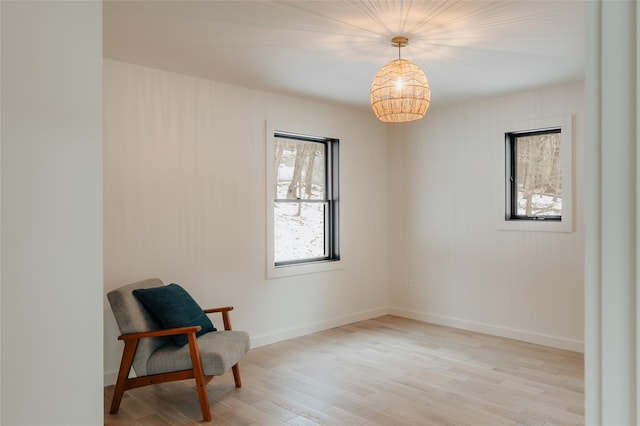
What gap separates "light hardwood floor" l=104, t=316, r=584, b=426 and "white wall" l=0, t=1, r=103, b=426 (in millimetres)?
1464

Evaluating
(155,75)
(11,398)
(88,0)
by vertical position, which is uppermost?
(155,75)

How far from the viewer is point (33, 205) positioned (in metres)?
1.68

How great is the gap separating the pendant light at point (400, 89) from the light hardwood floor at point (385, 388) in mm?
2011

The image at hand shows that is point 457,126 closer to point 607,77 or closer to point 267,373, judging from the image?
point 267,373

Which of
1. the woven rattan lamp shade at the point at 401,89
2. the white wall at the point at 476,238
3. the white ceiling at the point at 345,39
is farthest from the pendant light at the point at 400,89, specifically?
the white wall at the point at 476,238

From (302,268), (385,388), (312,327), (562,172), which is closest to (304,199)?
(302,268)

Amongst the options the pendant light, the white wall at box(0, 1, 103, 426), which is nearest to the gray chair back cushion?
the white wall at box(0, 1, 103, 426)

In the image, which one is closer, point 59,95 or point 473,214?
point 59,95

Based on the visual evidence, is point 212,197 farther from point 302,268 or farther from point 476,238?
point 476,238

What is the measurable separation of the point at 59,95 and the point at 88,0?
1.26 feet

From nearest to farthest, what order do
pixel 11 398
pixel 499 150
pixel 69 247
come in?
1. pixel 11 398
2. pixel 69 247
3. pixel 499 150

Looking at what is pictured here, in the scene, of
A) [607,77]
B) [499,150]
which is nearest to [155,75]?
[499,150]

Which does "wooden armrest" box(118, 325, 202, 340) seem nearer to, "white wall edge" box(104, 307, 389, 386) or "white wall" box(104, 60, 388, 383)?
"white wall" box(104, 60, 388, 383)

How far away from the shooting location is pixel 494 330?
5137 mm
